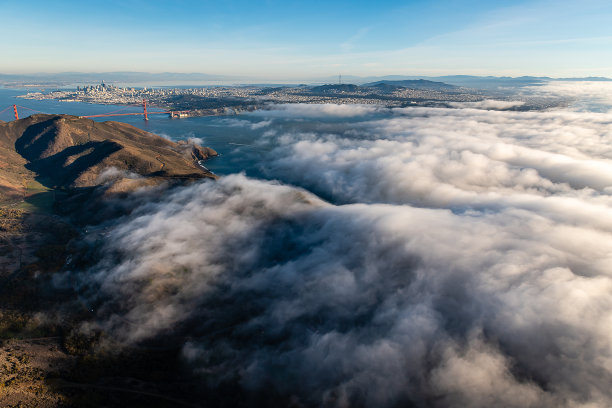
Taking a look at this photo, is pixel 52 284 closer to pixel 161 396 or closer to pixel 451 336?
pixel 161 396

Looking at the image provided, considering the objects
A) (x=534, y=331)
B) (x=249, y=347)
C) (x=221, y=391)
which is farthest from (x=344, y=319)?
(x=534, y=331)

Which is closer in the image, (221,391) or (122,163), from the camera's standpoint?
(221,391)

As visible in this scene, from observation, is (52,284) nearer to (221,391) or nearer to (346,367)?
(221,391)

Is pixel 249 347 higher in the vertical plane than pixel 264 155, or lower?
lower

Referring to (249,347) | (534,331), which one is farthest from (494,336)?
Answer: (249,347)

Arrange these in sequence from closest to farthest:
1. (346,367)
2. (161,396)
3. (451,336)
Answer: (161,396), (346,367), (451,336)

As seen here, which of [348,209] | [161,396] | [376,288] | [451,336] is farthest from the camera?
[348,209]

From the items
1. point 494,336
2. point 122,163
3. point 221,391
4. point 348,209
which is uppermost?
point 122,163
